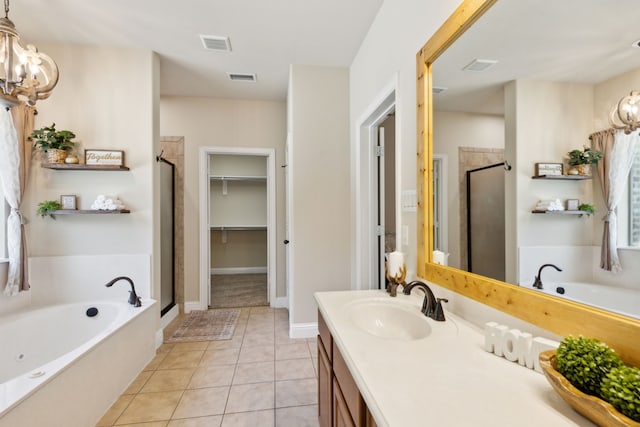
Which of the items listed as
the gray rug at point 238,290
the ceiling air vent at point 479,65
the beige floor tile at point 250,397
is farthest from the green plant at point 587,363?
the gray rug at point 238,290

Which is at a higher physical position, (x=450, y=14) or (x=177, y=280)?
(x=450, y=14)

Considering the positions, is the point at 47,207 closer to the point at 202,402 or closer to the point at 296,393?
the point at 202,402

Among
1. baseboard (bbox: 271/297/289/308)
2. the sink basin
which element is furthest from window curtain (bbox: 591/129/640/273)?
baseboard (bbox: 271/297/289/308)

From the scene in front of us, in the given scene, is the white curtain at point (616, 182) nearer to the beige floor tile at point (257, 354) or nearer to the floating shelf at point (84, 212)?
the beige floor tile at point (257, 354)

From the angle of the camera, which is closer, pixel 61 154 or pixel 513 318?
pixel 513 318

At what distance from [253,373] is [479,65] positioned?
2.52 metres

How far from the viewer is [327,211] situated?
10.1 feet

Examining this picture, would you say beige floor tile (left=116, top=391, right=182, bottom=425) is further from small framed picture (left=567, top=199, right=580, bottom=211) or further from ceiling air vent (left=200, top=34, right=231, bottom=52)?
ceiling air vent (left=200, top=34, right=231, bottom=52)

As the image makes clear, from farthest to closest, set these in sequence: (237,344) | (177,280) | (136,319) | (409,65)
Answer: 1. (177,280)
2. (237,344)
3. (136,319)
4. (409,65)

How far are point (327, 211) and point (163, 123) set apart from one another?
253cm

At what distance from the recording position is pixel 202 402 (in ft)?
6.49

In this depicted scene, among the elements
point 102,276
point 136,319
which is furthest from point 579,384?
point 102,276

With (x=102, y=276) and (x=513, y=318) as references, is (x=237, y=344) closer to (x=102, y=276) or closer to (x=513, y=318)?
(x=102, y=276)

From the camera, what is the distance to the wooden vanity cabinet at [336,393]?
0.89 m
